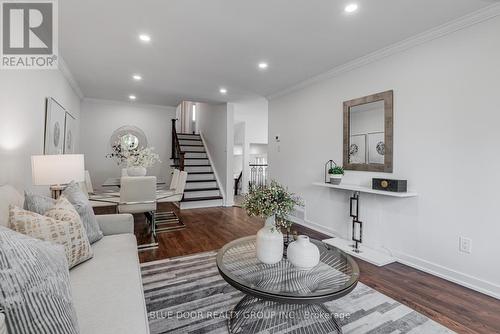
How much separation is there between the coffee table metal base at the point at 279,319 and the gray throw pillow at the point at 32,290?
3.64 feet

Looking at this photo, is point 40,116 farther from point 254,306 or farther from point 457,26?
point 457,26

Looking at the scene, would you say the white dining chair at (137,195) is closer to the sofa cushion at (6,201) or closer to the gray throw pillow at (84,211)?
the gray throw pillow at (84,211)

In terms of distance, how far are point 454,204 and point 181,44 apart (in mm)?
3312

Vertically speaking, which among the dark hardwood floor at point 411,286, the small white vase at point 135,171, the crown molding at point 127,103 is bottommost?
the dark hardwood floor at point 411,286

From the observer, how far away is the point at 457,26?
7.69 ft

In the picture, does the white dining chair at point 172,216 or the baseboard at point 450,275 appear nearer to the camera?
the baseboard at point 450,275

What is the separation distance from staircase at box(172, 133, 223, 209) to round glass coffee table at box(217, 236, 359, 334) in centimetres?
381

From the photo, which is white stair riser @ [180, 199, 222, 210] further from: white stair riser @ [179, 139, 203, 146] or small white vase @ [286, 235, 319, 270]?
small white vase @ [286, 235, 319, 270]

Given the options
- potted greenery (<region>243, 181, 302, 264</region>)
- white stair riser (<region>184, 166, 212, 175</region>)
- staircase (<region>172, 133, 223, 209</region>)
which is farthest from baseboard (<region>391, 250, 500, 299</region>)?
white stair riser (<region>184, 166, 212, 175</region>)

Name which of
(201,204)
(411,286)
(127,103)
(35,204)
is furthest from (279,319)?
(127,103)

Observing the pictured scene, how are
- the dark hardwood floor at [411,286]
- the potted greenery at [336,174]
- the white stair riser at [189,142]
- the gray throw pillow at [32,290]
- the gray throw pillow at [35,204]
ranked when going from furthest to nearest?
the white stair riser at [189,142] → the potted greenery at [336,174] → the dark hardwood floor at [411,286] → the gray throw pillow at [35,204] → the gray throw pillow at [32,290]

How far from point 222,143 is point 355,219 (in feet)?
12.4

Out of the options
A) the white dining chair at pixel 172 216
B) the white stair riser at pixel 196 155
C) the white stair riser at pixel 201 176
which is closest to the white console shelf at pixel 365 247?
the white dining chair at pixel 172 216

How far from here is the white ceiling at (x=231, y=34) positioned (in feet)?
7.04
